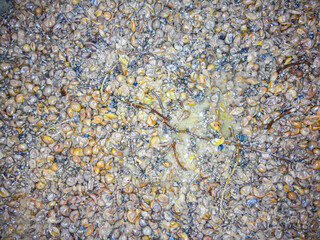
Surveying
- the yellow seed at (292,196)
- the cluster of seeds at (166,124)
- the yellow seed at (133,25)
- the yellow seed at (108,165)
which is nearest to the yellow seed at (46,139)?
the cluster of seeds at (166,124)

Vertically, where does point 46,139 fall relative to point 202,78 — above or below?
below

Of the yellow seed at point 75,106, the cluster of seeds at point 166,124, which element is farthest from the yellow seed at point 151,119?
the yellow seed at point 75,106

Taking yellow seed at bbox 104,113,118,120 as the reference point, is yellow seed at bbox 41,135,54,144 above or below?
below

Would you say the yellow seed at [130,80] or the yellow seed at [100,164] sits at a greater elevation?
Result: the yellow seed at [130,80]

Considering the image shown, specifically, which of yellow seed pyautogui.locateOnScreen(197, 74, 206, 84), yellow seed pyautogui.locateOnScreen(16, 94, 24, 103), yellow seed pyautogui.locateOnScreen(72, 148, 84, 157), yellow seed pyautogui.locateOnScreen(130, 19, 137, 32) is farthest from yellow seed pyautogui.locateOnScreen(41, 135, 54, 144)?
yellow seed pyautogui.locateOnScreen(197, 74, 206, 84)

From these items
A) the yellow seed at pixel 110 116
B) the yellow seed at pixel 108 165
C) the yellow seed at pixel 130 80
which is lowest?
the yellow seed at pixel 108 165

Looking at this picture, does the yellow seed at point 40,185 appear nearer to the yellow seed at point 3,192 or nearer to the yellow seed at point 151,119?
the yellow seed at point 3,192

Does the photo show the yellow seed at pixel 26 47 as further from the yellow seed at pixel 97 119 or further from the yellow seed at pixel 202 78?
the yellow seed at pixel 202 78

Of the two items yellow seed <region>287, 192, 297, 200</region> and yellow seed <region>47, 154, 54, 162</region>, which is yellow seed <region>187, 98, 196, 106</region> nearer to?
yellow seed <region>287, 192, 297, 200</region>

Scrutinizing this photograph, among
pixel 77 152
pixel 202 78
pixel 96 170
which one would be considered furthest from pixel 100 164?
pixel 202 78

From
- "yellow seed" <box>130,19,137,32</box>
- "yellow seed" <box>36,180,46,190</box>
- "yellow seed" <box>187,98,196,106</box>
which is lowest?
"yellow seed" <box>36,180,46,190</box>

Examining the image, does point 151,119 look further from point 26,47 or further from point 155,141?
point 26,47

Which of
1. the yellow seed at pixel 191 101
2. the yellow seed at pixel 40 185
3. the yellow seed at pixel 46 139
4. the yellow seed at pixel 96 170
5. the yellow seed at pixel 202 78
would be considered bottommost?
the yellow seed at pixel 40 185
